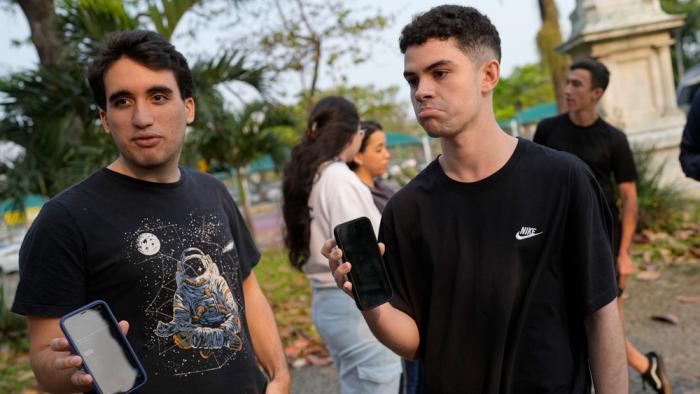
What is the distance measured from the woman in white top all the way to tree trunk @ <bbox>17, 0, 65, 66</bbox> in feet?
14.3

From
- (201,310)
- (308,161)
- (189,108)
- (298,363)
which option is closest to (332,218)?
(308,161)

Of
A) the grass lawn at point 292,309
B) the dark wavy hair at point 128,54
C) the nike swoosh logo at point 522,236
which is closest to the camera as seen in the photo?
the nike swoosh logo at point 522,236

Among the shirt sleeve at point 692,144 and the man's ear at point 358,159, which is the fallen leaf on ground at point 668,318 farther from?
the man's ear at point 358,159

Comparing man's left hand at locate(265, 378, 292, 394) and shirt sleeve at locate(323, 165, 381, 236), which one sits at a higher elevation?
shirt sleeve at locate(323, 165, 381, 236)

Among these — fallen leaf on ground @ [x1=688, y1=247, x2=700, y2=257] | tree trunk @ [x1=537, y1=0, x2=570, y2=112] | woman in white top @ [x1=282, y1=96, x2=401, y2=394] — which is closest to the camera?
woman in white top @ [x1=282, y1=96, x2=401, y2=394]

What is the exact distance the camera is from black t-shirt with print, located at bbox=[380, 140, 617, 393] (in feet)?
6.60

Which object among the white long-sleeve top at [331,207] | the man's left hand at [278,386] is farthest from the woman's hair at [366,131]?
the man's left hand at [278,386]

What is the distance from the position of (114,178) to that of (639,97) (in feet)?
30.8

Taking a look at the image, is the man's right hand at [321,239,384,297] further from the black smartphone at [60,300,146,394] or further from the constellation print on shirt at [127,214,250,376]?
the black smartphone at [60,300,146,394]

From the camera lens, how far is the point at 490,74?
2184 millimetres

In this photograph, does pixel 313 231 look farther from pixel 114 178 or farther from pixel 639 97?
pixel 639 97

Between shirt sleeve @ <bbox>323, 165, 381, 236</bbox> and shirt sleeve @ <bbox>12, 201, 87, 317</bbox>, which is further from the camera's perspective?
shirt sleeve @ <bbox>323, 165, 381, 236</bbox>

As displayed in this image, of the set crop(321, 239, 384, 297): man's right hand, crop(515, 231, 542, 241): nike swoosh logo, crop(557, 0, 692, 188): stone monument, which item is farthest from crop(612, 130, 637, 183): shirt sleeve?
crop(557, 0, 692, 188): stone monument

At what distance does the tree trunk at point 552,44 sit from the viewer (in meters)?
12.1
